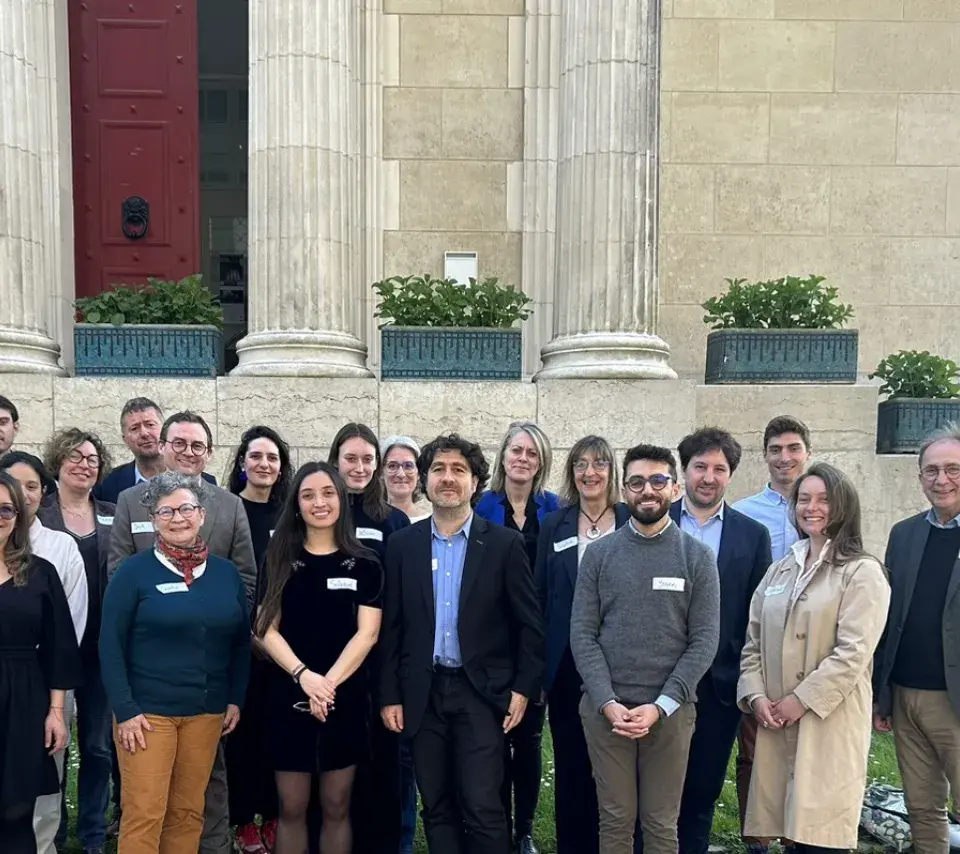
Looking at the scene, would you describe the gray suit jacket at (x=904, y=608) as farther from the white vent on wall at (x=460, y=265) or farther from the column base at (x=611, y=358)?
the white vent on wall at (x=460, y=265)

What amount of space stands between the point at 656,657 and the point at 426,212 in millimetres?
7744

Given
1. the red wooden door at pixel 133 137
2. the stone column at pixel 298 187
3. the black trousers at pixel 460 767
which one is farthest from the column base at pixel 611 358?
the black trousers at pixel 460 767

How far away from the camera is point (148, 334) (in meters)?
8.88

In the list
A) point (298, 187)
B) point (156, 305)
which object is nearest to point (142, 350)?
point (156, 305)

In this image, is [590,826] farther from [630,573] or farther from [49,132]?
[49,132]

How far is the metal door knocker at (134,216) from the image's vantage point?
34.9ft

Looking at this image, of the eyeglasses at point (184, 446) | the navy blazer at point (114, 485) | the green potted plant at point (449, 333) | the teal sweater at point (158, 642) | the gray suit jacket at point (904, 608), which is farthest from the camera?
the green potted plant at point (449, 333)

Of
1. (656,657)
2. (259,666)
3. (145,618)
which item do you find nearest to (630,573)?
(656,657)

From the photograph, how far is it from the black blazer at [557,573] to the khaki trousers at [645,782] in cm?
60

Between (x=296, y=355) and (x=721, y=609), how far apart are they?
539 centimetres

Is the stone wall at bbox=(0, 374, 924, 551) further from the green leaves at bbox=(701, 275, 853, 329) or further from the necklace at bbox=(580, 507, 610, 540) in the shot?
the necklace at bbox=(580, 507, 610, 540)

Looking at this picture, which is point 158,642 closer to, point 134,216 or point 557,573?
point 557,573

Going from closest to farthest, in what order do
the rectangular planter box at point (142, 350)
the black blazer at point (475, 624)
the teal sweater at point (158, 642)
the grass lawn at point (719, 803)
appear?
1. the teal sweater at point (158, 642)
2. the black blazer at point (475, 624)
3. the grass lawn at point (719, 803)
4. the rectangular planter box at point (142, 350)

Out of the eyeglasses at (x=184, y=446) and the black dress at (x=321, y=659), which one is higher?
the eyeglasses at (x=184, y=446)
